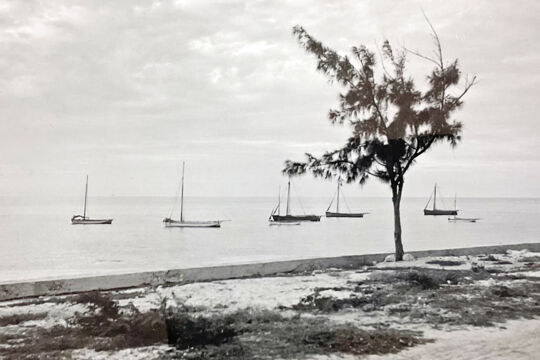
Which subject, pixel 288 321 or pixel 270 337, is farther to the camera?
pixel 288 321

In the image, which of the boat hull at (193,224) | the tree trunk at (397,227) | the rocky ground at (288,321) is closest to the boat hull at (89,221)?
the boat hull at (193,224)

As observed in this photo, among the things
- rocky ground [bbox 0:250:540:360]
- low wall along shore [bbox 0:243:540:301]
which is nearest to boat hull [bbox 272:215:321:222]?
low wall along shore [bbox 0:243:540:301]

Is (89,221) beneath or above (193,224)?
beneath

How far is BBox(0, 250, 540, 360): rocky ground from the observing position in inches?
215

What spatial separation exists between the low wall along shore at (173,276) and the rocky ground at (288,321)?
48 centimetres

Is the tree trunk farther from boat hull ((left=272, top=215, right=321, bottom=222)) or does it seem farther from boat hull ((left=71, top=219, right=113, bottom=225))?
boat hull ((left=71, top=219, right=113, bottom=225))

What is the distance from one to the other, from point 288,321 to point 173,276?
3.86 meters

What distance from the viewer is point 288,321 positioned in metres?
6.83

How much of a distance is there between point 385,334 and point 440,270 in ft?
19.3

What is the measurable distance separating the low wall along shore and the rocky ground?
0.48 meters

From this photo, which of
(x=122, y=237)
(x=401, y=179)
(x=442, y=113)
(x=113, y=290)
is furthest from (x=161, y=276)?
(x=122, y=237)

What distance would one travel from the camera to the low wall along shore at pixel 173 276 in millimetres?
8594

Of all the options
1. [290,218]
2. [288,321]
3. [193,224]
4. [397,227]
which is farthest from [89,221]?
[288,321]

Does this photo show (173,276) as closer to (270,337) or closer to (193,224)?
(270,337)
